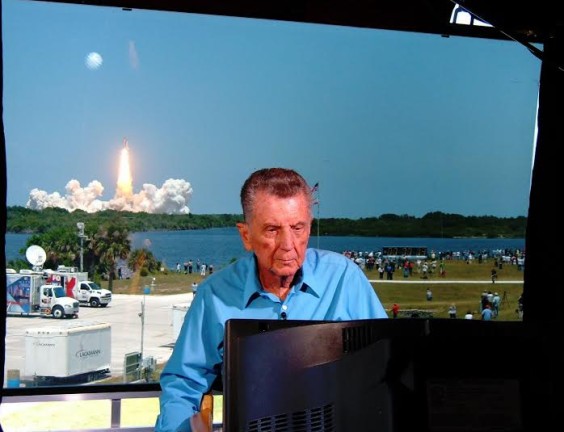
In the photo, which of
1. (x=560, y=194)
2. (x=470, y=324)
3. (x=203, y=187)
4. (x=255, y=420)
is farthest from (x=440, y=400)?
(x=560, y=194)

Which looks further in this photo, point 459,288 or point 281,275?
point 459,288

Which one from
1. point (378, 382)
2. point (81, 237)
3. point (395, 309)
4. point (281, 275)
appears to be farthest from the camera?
point (395, 309)

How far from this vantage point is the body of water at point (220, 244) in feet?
9.64

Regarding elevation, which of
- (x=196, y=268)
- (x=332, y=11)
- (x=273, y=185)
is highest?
(x=332, y=11)

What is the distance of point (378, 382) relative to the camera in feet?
2.61

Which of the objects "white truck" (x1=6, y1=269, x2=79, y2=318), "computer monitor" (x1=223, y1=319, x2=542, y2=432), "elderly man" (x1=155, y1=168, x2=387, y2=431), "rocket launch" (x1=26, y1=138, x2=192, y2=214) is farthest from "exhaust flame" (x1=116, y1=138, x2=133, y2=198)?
"computer monitor" (x1=223, y1=319, x2=542, y2=432)

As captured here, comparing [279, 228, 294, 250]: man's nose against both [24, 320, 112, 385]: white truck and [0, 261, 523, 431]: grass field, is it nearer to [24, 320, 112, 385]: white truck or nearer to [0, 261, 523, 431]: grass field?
[0, 261, 523, 431]: grass field

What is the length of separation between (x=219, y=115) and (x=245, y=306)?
155cm

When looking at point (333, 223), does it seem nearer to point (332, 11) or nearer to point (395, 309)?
point (395, 309)

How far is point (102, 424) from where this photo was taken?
9.66 ft

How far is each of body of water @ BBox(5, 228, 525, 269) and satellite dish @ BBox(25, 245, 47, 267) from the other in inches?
1.4

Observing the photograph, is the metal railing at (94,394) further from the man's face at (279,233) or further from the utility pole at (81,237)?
the man's face at (279,233)

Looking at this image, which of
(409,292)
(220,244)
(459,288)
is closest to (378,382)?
(220,244)

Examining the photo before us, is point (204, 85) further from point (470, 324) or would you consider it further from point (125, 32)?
point (470, 324)
